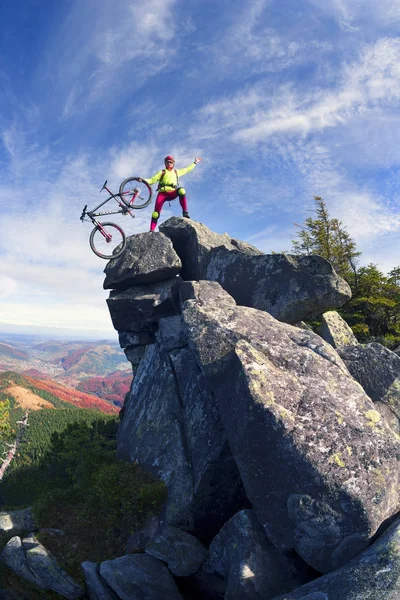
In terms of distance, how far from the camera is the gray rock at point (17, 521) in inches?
561

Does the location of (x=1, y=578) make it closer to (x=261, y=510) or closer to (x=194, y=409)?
(x=194, y=409)

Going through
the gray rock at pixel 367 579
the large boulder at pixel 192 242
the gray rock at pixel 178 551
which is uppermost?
the large boulder at pixel 192 242

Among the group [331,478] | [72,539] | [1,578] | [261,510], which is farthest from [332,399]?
[1,578]

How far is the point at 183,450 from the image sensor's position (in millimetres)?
12375

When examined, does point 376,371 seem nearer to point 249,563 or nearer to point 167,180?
point 249,563

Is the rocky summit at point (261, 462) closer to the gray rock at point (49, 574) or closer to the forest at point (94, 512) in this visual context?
the forest at point (94, 512)

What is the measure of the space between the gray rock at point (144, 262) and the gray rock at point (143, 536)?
13422mm

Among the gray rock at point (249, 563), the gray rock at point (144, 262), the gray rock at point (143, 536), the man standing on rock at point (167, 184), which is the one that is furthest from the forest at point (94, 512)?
the man standing on rock at point (167, 184)

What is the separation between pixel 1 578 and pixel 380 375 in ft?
55.5

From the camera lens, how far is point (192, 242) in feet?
73.0

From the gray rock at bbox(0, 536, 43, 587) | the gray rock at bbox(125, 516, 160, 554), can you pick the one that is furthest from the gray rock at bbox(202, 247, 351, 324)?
the gray rock at bbox(0, 536, 43, 587)

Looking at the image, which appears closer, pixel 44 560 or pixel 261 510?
pixel 261 510

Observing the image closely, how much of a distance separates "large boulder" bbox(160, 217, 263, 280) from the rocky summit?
558 centimetres

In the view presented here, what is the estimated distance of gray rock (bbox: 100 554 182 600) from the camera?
370 inches
